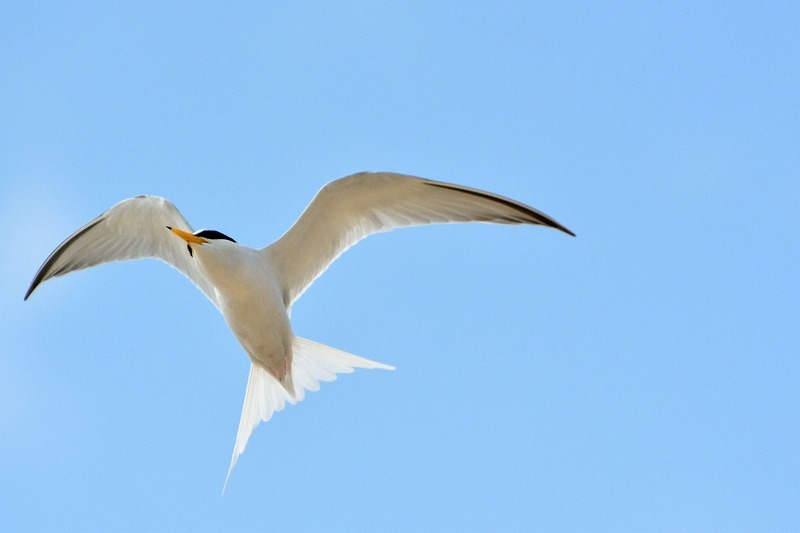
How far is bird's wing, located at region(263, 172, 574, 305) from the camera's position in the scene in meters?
7.29

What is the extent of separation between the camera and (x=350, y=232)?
794 centimetres

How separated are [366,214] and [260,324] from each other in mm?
1274

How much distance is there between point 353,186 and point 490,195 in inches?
44.1

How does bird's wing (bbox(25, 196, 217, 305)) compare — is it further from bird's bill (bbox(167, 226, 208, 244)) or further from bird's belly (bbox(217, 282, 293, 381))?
bird's belly (bbox(217, 282, 293, 381))

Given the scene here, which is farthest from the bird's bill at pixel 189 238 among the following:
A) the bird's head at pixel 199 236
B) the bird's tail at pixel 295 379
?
the bird's tail at pixel 295 379

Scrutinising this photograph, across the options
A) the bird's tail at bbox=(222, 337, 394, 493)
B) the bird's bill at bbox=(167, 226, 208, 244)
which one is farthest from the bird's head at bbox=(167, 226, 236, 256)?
the bird's tail at bbox=(222, 337, 394, 493)

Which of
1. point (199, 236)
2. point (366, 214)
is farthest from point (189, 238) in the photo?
point (366, 214)

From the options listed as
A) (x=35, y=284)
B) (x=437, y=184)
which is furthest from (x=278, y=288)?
(x=35, y=284)

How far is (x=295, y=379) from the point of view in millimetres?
7941

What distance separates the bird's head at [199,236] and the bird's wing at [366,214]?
0.42 meters

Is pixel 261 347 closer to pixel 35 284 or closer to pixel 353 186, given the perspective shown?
pixel 353 186

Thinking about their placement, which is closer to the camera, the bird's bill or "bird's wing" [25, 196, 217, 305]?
the bird's bill

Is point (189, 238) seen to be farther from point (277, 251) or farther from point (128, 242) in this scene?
point (128, 242)

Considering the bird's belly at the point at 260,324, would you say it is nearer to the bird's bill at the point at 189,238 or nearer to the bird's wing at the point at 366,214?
the bird's bill at the point at 189,238
